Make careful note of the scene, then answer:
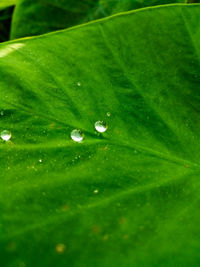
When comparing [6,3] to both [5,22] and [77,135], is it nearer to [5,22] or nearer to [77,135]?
[5,22]

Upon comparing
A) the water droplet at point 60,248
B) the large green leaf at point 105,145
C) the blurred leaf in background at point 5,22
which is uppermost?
the blurred leaf in background at point 5,22

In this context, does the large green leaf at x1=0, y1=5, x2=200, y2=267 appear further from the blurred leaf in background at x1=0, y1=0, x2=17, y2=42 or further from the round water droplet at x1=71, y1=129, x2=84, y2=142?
the blurred leaf in background at x1=0, y1=0, x2=17, y2=42

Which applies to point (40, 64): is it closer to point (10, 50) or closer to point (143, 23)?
point (10, 50)

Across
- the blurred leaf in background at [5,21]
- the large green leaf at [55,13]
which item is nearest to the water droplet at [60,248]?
the large green leaf at [55,13]

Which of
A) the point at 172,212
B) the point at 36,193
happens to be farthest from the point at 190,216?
the point at 36,193

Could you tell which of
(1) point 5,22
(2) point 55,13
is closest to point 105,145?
(2) point 55,13

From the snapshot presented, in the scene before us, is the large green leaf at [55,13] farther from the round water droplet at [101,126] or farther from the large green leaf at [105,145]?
the round water droplet at [101,126]

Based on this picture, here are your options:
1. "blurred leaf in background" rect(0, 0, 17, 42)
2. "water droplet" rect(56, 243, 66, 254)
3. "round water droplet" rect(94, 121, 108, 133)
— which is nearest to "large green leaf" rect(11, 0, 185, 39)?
"blurred leaf in background" rect(0, 0, 17, 42)
